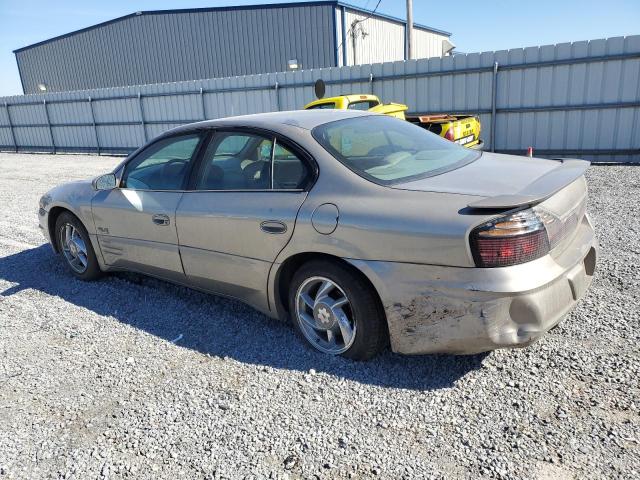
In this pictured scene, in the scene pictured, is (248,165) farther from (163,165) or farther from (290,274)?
(163,165)

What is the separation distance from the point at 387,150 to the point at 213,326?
1.79 meters

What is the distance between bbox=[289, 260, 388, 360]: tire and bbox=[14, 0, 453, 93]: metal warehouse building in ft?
65.4

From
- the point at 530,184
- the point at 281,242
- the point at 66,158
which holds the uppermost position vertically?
the point at 530,184

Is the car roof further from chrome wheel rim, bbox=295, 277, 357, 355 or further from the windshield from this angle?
chrome wheel rim, bbox=295, 277, 357, 355

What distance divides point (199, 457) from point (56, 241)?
3508 millimetres

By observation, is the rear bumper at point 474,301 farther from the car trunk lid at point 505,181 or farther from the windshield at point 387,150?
the windshield at point 387,150

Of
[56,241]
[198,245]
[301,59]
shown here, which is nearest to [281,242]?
[198,245]

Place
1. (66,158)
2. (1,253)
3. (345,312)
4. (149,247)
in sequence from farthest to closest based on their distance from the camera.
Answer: (66,158), (1,253), (149,247), (345,312)

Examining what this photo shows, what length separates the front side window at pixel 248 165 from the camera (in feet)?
10.5

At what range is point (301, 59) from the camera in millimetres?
24203

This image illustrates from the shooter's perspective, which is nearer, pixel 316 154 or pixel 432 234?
pixel 432 234

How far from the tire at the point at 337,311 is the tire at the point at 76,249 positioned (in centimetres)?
239

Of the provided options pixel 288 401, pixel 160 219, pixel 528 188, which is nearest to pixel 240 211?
pixel 160 219

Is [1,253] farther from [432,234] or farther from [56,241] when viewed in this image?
[432,234]
